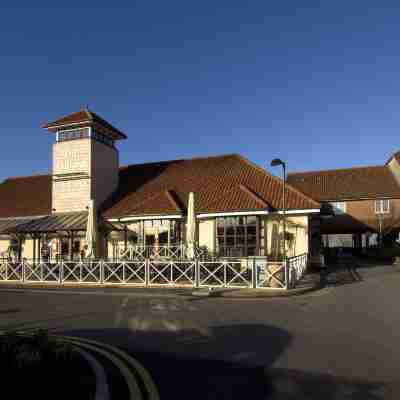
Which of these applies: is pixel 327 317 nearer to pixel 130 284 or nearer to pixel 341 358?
pixel 341 358

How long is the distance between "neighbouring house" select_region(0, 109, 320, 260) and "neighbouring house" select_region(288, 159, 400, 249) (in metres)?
13.6

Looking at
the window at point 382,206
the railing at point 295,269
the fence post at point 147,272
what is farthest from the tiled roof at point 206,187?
the window at point 382,206

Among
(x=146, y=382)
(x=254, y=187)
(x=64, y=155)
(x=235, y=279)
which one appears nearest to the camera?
(x=146, y=382)

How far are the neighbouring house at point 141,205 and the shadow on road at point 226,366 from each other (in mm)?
11337

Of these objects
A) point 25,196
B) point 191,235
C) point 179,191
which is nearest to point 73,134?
point 25,196

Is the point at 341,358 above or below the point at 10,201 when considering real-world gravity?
below

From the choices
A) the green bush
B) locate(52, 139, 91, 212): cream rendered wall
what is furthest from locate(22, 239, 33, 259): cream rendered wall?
the green bush

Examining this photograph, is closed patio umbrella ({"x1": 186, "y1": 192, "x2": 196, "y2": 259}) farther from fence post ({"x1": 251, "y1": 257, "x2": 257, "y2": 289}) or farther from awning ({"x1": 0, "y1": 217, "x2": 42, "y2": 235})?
awning ({"x1": 0, "y1": 217, "x2": 42, "y2": 235})

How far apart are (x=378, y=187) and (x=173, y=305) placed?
31.0m

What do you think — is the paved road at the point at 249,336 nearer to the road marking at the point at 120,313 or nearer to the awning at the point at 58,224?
the road marking at the point at 120,313

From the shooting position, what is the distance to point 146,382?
5336 millimetres

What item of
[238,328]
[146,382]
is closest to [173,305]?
[238,328]

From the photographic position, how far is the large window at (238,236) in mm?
19641

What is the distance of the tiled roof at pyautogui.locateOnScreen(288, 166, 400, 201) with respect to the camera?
37.0 meters
